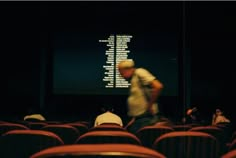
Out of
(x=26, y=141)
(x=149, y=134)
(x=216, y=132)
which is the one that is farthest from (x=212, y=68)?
(x=26, y=141)

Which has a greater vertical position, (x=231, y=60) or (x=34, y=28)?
(x=34, y=28)

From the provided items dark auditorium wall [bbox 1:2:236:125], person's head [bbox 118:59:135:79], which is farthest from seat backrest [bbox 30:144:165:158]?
dark auditorium wall [bbox 1:2:236:125]

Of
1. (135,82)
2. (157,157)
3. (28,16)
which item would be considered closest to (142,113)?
(135,82)

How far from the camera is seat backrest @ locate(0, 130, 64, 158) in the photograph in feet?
7.20

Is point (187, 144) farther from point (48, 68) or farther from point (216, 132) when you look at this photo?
point (48, 68)

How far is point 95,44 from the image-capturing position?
12398mm

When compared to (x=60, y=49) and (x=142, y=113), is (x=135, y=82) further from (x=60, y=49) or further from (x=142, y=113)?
(x=60, y=49)

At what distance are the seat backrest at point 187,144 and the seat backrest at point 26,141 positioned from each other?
0.57m

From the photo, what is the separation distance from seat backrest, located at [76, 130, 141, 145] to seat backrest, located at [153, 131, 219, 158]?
228 millimetres

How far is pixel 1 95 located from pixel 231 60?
6.87 metres

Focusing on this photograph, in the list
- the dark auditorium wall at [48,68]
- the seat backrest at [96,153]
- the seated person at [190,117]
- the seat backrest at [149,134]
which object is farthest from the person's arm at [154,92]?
the dark auditorium wall at [48,68]

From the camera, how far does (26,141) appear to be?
2.27 metres

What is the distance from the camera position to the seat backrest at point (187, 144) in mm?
2357

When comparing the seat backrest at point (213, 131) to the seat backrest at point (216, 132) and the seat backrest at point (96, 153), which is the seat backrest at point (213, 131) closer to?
Result: the seat backrest at point (216, 132)
